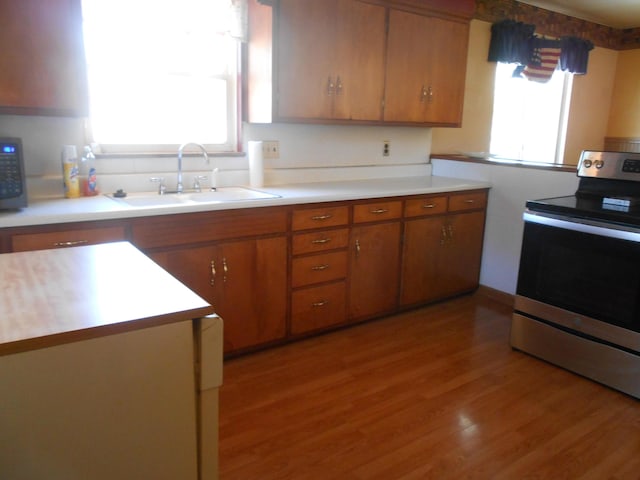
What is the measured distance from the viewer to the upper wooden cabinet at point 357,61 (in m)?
2.88

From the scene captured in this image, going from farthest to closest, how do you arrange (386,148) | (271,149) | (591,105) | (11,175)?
(591,105)
(386,148)
(271,149)
(11,175)

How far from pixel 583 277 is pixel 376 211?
119 centimetres

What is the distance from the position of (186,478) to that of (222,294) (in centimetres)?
143

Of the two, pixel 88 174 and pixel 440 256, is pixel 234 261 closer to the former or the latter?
pixel 88 174

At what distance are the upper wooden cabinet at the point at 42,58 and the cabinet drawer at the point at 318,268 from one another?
1327mm

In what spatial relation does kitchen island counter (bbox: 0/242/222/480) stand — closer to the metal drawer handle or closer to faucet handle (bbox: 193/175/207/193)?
the metal drawer handle

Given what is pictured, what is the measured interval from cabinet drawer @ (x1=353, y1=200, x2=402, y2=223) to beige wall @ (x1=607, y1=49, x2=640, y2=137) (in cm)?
405

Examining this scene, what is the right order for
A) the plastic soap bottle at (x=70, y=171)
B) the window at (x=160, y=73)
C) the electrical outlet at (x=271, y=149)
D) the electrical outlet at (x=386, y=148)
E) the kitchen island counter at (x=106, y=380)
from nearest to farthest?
1. the kitchen island counter at (x=106, y=380)
2. the plastic soap bottle at (x=70, y=171)
3. the window at (x=160, y=73)
4. the electrical outlet at (x=271, y=149)
5. the electrical outlet at (x=386, y=148)

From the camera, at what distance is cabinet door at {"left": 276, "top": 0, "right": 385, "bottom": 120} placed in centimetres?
288

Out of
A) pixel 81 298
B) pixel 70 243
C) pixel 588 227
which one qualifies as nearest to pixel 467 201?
pixel 588 227

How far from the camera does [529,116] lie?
5094 millimetres

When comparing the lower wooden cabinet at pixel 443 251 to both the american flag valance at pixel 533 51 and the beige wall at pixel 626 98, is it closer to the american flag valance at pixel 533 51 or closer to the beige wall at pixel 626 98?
the american flag valance at pixel 533 51

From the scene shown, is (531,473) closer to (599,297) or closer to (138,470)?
(599,297)

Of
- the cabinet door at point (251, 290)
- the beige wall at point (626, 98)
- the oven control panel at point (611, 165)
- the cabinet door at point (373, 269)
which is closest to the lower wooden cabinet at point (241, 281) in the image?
the cabinet door at point (251, 290)
